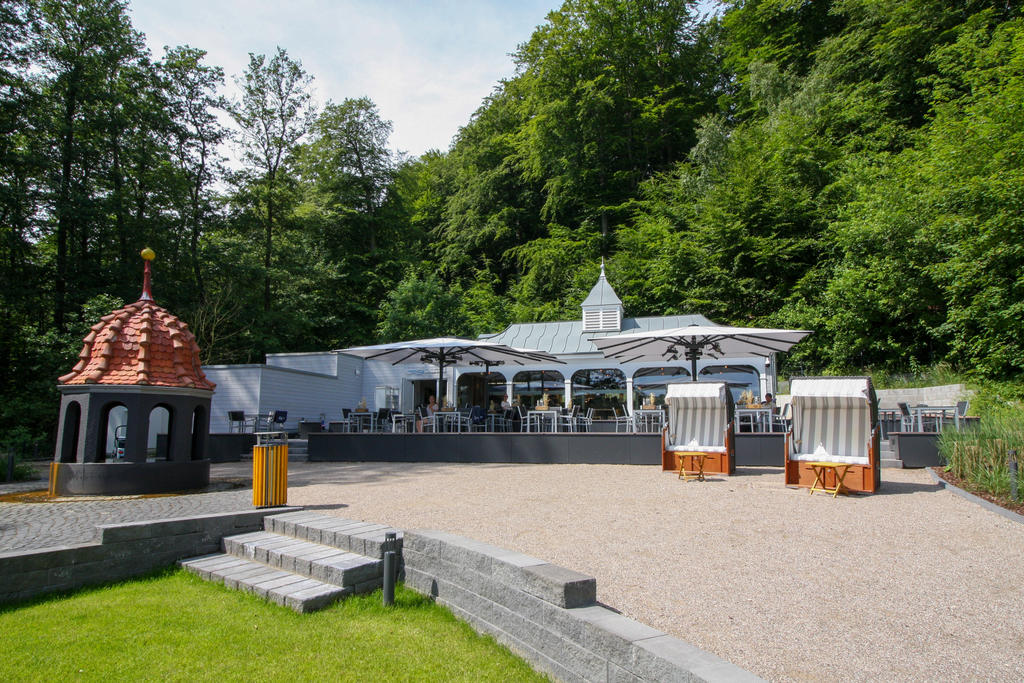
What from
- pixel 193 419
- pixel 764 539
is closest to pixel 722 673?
→ pixel 764 539

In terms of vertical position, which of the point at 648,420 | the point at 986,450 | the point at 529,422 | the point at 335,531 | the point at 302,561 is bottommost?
the point at 302,561

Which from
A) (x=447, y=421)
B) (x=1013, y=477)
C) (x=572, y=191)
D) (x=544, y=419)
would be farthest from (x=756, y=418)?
(x=572, y=191)

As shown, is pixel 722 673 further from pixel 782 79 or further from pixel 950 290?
pixel 782 79

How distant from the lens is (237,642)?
418cm

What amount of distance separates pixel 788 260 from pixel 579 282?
9.33m

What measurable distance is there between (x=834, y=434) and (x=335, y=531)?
23.0 feet

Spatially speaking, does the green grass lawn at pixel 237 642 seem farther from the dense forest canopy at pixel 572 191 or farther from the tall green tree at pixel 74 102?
the tall green tree at pixel 74 102

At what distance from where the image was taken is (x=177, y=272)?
27000mm

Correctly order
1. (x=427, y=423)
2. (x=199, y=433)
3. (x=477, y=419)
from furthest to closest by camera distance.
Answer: (x=427, y=423), (x=477, y=419), (x=199, y=433)

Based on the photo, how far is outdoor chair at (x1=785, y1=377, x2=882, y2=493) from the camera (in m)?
8.36

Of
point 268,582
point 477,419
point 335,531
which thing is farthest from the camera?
point 477,419

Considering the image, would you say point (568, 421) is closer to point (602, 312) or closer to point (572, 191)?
point (602, 312)

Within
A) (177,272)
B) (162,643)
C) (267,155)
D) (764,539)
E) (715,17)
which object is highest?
(715,17)

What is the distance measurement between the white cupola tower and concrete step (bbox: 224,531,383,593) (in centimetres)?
1583
